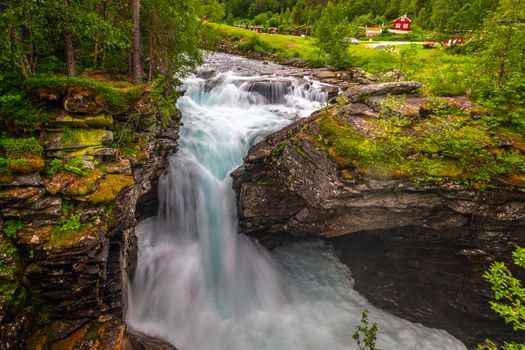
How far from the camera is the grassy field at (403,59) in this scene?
1392cm

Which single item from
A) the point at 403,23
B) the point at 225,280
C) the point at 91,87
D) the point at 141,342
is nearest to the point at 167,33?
the point at 91,87

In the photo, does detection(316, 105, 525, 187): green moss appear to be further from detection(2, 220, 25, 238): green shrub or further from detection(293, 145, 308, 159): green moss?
detection(2, 220, 25, 238): green shrub

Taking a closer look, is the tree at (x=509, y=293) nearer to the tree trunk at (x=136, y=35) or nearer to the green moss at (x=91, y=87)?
the green moss at (x=91, y=87)

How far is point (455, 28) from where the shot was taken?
3969 cm

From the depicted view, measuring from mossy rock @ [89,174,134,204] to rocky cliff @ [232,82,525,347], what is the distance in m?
5.77

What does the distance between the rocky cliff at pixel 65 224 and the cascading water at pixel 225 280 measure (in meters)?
3.12

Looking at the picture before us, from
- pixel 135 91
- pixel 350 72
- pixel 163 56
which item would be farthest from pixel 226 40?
pixel 135 91

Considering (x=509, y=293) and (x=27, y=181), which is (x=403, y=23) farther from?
(x=27, y=181)

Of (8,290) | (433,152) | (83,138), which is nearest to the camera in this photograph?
(8,290)

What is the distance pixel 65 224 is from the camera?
7844 mm

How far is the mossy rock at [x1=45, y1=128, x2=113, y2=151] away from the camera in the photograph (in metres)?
8.90

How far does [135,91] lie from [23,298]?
748 cm

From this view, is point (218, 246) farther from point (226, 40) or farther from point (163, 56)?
point (226, 40)

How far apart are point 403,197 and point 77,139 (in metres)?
11.7
